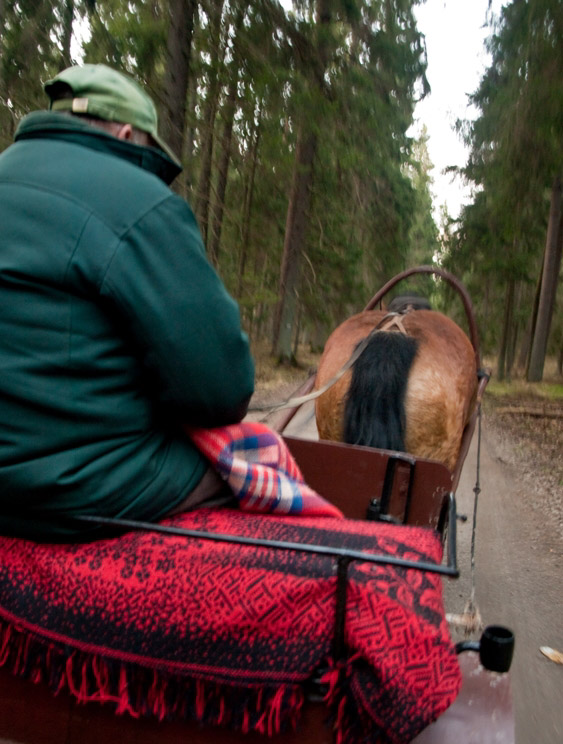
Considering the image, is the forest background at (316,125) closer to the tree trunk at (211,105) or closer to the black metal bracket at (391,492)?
the tree trunk at (211,105)

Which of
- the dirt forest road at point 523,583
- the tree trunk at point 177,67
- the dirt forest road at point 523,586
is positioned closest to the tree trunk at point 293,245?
the tree trunk at point 177,67

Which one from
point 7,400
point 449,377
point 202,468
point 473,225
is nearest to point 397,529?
point 202,468

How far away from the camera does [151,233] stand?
4.38 feet

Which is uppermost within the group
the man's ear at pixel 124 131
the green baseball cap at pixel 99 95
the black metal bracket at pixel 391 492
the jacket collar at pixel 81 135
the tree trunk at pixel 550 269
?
the tree trunk at pixel 550 269

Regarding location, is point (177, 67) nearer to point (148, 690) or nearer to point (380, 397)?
point (380, 397)

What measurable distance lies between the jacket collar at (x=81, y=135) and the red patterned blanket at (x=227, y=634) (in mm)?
955

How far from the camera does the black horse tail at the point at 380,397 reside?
3.45m

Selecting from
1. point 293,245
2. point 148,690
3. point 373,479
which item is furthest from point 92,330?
point 293,245

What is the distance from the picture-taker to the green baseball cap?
60.4 inches

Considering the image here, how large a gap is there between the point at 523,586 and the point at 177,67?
6.60m

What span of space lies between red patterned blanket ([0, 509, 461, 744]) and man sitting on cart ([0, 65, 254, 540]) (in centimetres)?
Answer: 15

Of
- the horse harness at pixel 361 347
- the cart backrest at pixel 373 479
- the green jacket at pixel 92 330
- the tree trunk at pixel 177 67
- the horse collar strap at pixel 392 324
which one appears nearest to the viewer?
the green jacket at pixel 92 330

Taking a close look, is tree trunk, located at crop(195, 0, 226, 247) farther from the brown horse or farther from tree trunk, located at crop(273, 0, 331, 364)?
the brown horse

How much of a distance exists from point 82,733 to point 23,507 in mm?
529
